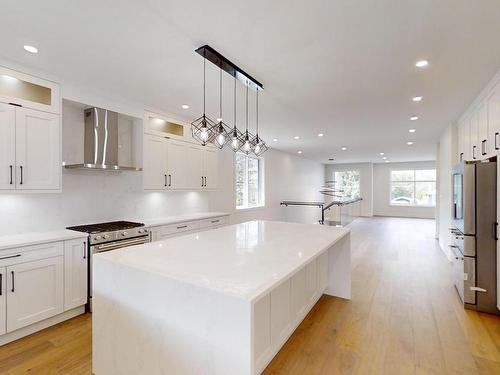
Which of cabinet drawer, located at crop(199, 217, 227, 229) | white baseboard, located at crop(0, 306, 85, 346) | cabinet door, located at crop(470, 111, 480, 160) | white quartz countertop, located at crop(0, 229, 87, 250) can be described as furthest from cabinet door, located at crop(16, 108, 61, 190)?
cabinet door, located at crop(470, 111, 480, 160)

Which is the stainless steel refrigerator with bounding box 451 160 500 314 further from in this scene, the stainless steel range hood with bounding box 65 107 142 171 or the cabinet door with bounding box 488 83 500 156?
the stainless steel range hood with bounding box 65 107 142 171

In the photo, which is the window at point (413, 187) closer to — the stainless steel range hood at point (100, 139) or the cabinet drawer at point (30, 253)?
the stainless steel range hood at point (100, 139)

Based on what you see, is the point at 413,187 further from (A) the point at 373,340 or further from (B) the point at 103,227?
(B) the point at 103,227

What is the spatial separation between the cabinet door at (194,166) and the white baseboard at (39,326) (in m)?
2.37

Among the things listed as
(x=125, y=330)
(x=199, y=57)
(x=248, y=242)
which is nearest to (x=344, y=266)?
(x=248, y=242)

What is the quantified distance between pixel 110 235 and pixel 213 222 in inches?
77.0

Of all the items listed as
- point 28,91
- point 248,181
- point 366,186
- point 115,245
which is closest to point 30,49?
point 28,91

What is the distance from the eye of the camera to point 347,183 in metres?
12.9

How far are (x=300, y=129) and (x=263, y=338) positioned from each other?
4.24 m

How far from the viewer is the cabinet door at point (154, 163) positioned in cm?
386

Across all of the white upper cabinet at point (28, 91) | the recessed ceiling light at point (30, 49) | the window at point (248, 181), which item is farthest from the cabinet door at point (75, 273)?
the window at point (248, 181)

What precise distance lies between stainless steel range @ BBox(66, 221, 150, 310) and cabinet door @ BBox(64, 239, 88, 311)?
2.3 inches

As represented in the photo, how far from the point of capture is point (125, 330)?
1.67 meters

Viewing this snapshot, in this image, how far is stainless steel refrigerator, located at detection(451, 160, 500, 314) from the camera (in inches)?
114
